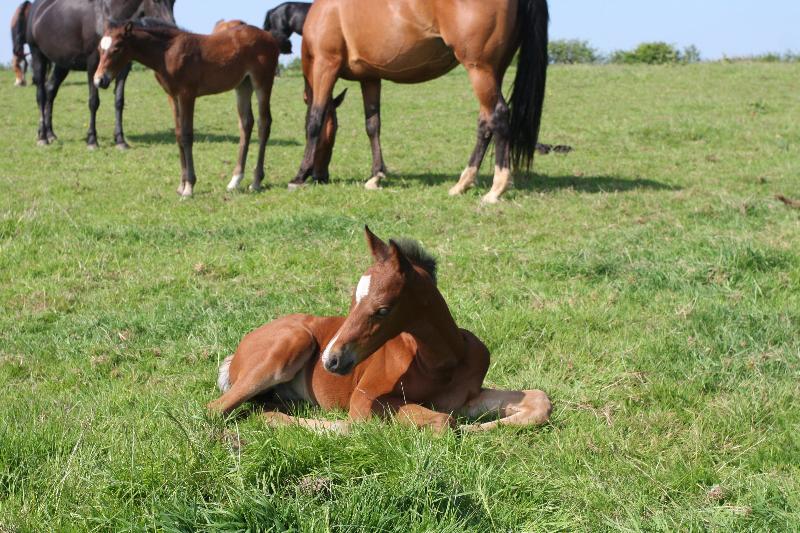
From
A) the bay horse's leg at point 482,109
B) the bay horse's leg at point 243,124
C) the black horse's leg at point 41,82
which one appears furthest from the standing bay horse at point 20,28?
the bay horse's leg at point 482,109

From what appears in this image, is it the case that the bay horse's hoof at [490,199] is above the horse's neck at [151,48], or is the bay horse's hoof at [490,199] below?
below

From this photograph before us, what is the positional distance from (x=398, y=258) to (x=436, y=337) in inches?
18.5

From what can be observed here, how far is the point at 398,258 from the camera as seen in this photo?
11.5ft

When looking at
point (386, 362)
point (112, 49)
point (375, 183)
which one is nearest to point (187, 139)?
point (112, 49)

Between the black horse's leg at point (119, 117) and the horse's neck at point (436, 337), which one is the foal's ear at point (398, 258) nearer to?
the horse's neck at point (436, 337)

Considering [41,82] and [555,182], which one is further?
[41,82]

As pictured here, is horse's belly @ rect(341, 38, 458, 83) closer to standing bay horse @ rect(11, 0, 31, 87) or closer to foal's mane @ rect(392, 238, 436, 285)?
foal's mane @ rect(392, 238, 436, 285)

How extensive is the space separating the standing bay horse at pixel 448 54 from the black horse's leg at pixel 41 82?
5875mm

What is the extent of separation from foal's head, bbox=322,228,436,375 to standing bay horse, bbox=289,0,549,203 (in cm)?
567

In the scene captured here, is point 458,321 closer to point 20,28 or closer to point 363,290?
point 363,290

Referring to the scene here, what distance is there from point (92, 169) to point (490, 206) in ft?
19.2

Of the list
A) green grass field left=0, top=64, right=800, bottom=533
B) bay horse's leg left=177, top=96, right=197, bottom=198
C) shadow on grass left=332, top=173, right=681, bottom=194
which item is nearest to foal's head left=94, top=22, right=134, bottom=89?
bay horse's leg left=177, top=96, right=197, bottom=198

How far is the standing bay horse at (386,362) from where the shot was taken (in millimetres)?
3543

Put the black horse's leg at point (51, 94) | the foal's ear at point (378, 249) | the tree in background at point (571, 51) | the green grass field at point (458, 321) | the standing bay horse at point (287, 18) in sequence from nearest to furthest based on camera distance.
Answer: the green grass field at point (458, 321)
the foal's ear at point (378, 249)
the black horse's leg at point (51, 94)
the standing bay horse at point (287, 18)
the tree in background at point (571, 51)
